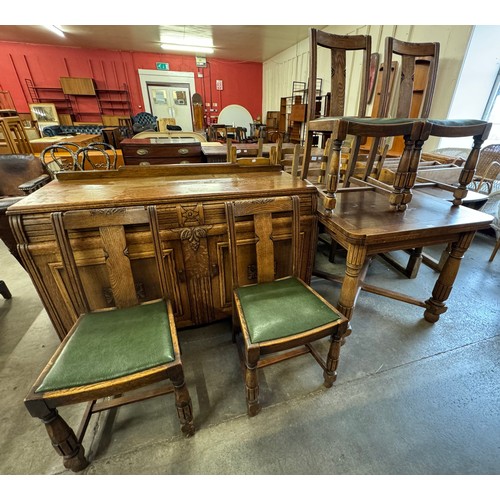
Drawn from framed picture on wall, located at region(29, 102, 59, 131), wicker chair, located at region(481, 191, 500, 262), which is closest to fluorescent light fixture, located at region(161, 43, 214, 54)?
framed picture on wall, located at region(29, 102, 59, 131)

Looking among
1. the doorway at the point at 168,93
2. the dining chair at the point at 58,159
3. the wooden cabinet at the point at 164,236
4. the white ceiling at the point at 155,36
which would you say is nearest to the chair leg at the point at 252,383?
the wooden cabinet at the point at 164,236

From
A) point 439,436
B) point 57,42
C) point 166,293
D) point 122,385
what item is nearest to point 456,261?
point 439,436

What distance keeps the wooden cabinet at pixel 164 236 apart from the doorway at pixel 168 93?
9.20 meters

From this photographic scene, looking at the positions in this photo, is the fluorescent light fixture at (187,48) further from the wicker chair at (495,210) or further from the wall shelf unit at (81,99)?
the wicker chair at (495,210)

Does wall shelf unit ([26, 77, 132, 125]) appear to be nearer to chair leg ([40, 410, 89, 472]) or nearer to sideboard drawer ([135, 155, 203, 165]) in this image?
sideboard drawer ([135, 155, 203, 165])

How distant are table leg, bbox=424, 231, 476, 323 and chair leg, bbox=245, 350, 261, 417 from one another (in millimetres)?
1385

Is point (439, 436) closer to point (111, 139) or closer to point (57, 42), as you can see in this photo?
point (111, 139)

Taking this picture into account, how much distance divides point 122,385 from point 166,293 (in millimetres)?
475

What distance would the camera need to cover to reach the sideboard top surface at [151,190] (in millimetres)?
1130

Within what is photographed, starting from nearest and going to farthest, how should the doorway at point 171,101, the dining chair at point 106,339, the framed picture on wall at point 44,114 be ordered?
the dining chair at point 106,339 < the framed picture on wall at point 44,114 < the doorway at point 171,101

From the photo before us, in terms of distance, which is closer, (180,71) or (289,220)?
(289,220)

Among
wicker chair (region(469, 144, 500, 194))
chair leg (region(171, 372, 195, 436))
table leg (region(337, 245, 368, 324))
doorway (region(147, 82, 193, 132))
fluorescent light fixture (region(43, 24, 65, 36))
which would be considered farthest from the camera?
doorway (region(147, 82, 193, 132))

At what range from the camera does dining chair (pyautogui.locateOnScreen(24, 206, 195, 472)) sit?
87cm

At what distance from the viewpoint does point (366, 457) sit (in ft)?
3.55
